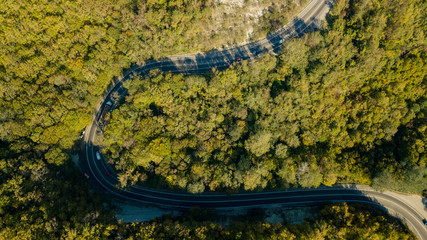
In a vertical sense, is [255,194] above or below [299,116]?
below

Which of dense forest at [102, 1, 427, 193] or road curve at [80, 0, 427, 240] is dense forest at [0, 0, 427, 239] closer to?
dense forest at [102, 1, 427, 193]

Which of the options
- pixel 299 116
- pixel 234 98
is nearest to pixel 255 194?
A: pixel 299 116

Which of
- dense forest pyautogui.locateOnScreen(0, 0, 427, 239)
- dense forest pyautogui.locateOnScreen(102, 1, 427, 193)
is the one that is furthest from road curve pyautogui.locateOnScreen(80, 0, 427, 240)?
dense forest pyautogui.locateOnScreen(102, 1, 427, 193)

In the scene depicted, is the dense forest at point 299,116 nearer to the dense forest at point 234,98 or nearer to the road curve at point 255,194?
the dense forest at point 234,98

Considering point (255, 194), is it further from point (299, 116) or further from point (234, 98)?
point (234, 98)

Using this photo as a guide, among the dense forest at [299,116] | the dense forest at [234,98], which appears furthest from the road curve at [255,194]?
the dense forest at [299,116]

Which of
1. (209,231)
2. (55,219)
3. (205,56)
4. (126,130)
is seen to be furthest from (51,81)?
(209,231)
